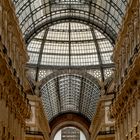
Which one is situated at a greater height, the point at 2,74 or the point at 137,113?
the point at 2,74

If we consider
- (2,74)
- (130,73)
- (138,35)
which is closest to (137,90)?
(130,73)

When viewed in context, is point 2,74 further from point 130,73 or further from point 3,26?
point 130,73

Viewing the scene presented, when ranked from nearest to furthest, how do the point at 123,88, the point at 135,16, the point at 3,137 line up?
the point at 3,137 → the point at 135,16 → the point at 123,88

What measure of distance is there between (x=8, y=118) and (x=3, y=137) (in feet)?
15.4

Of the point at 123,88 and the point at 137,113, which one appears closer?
the point at 137,113

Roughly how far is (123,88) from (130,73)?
22.2ft

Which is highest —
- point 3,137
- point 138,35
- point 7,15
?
point 7,15

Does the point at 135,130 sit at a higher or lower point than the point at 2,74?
lower

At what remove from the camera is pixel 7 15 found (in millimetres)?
46406

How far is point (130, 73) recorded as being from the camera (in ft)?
142

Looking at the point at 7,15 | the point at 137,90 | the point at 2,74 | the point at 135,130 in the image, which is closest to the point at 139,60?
the point at 137,90

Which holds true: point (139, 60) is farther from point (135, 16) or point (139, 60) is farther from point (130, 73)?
point (135, 16)

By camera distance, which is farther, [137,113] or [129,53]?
[129,53]


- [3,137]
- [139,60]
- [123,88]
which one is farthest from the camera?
[123,88]
